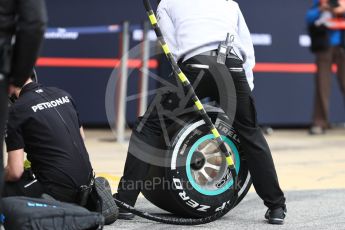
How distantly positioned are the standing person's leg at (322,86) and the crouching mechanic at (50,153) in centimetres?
600

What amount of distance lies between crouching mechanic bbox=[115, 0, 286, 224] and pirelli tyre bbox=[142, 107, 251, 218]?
0.12 meters

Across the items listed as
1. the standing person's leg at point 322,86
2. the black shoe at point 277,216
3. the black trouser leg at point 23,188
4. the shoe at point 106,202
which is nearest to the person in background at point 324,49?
the standing person's leg at point 322,86

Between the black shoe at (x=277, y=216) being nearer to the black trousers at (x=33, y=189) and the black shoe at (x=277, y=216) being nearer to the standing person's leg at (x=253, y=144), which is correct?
the standing person's leg at (x=253, y=144)

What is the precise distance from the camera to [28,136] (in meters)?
5.31

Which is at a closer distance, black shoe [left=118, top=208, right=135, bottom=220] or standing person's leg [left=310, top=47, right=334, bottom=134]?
black shoe [left=118, top=208, right=135, bottom=220]

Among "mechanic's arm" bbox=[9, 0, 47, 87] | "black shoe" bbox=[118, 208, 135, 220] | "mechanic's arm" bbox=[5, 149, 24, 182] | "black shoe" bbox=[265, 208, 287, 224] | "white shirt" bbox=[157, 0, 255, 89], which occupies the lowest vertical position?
"black shoe" bbox=[265, 208, 287, 224]

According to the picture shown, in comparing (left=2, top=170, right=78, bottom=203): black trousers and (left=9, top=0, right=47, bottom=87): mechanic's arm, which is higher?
(left=9, top=0, right=47, bottom=87): mechanic's arm

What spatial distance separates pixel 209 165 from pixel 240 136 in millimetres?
309

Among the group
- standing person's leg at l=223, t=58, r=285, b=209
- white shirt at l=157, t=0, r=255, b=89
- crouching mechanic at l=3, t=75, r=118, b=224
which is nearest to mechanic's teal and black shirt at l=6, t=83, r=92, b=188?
crouching mechanic at l=3, t=75, r=118, b=224

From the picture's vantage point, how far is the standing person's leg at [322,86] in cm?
1102

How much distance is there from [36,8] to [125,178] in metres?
2.26

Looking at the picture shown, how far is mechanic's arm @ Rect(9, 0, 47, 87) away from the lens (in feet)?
12.5

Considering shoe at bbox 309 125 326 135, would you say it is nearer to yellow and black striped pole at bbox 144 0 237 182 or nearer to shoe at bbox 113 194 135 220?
yellow and black striped pole at bbox 144 0 237 182

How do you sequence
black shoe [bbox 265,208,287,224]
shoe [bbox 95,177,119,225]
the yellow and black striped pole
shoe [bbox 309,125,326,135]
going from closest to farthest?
shoe [bbox 95,177,119,225]
the yellow and black striped pole
black shoe [bbox 265,208,287,224]
shoe [bbox 309,125,326,135]
